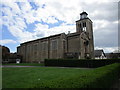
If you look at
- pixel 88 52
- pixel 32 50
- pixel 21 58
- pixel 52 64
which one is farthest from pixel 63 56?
pixel 21 58

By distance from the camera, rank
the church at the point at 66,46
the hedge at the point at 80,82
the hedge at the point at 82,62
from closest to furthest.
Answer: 1. the hedge at the point at 80,82
2. the hedge at the point at 82,62
3. the church at the point at 66,46

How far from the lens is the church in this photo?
34.9 meters

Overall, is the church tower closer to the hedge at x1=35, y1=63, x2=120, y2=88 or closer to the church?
the church

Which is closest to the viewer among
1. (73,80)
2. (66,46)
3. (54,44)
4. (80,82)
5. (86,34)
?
(80,82)

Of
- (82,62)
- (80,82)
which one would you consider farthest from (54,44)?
(80,82)

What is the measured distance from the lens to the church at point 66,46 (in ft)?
115

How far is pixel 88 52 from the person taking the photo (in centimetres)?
3947

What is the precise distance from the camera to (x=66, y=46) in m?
37.2

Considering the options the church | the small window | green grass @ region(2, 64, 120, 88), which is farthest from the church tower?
green grass @ region(2, 64, 120, 88)

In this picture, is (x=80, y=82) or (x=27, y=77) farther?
(x=27, y=77)

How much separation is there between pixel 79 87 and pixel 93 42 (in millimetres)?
42979

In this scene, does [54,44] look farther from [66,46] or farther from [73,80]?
[73,80]

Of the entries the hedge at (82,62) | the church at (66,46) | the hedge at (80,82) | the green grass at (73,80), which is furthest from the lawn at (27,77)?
the church at (66,46)

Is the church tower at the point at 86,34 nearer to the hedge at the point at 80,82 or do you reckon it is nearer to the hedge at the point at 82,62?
the hedge at the point at 82,62
